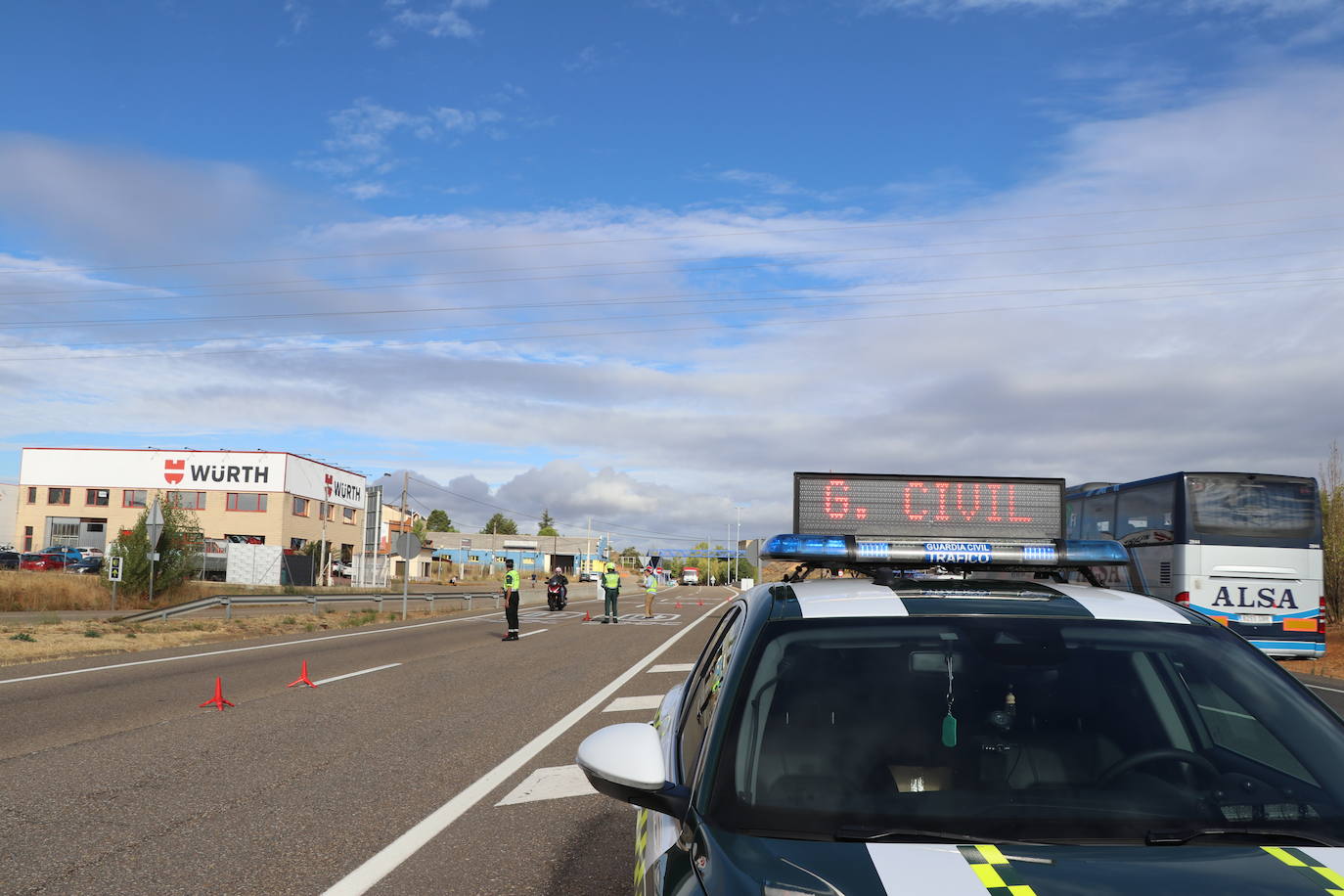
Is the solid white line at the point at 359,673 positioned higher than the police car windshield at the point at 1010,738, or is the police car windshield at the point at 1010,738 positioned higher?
the police car windshield at the point at 1010,738

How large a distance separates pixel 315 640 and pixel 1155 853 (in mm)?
23187

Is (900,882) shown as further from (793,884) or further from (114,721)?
(114,721)

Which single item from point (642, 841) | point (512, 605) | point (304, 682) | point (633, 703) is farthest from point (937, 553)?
point (512, 605)

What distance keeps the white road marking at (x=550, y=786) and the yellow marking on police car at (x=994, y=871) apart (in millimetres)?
5204

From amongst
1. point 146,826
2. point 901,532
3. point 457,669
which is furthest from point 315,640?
point 901,532

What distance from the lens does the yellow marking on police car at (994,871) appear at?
2225mm

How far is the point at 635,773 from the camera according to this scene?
2812 mm

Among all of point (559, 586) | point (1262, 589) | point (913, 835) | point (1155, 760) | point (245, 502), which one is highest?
point (245, 502)

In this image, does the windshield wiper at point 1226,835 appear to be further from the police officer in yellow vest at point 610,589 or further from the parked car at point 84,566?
the parked car at point 84,566

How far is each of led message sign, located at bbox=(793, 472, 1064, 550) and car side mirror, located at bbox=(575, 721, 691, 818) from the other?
11.1ft

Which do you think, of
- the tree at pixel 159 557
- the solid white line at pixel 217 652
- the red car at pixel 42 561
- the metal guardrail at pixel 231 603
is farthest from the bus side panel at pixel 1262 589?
the red car at pixel 42 561

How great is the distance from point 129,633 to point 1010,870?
24.5 metres

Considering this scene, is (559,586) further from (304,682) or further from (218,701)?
(218,701)

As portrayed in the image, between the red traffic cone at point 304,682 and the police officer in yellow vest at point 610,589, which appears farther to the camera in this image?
the police officer in yellow vest at point 610,589
